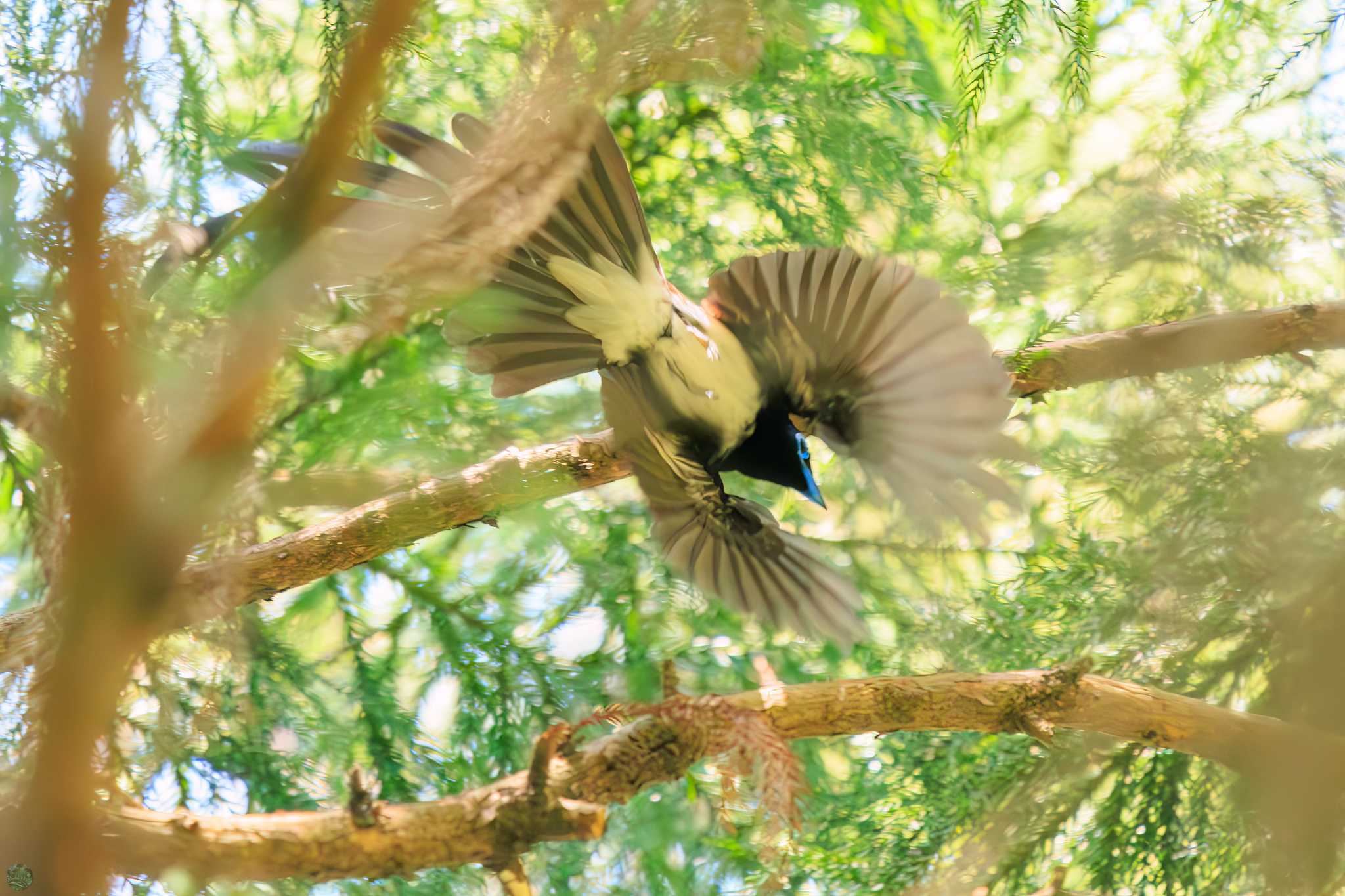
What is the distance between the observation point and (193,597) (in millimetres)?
532

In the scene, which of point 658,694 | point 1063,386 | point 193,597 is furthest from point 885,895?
point 193,597

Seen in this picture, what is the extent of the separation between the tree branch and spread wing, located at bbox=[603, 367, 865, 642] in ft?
0.19

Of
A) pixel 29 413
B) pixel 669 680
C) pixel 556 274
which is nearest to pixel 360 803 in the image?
pixel 669 680

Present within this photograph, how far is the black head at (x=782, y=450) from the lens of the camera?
125 cm

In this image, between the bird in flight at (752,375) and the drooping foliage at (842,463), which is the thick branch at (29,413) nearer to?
the drooping foliage at (842,463)

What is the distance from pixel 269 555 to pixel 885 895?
2.61ft

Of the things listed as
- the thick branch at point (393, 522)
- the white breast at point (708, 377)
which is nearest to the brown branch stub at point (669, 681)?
the thick branch at point (393, 522)

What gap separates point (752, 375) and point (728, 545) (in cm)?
24

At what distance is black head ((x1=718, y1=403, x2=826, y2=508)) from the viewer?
125 centimetres

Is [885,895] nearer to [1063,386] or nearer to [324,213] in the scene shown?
[1063,386]

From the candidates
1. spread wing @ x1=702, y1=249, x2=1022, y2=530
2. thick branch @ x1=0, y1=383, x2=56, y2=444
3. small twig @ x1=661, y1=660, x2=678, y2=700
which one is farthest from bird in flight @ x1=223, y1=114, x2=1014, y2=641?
thick branch @ x1=0, y1=383, x2=56, y2=444

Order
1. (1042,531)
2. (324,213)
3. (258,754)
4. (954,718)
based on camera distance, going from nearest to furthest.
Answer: (324,213) → (954,718) → (258,754) → (1042,531)

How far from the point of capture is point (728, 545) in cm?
134

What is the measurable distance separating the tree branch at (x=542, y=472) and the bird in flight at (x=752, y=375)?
0.08 m
